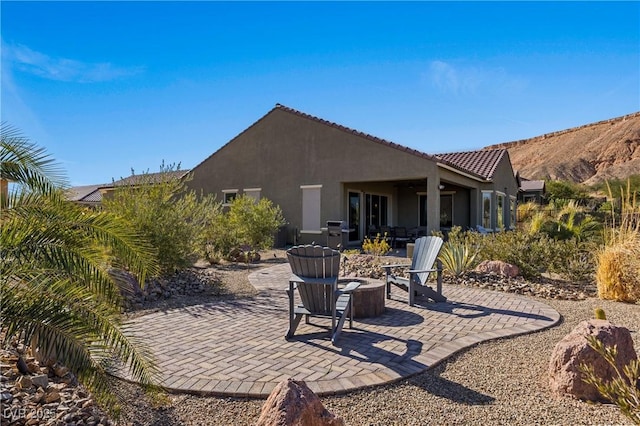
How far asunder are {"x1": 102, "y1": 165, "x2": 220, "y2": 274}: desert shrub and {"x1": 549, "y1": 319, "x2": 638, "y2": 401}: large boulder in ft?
23.0

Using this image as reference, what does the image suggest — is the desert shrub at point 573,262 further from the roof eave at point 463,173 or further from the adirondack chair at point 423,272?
the roof eave at point 463,173

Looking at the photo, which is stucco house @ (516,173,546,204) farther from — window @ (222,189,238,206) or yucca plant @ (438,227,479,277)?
yucca plant @ (438,227,479,277)

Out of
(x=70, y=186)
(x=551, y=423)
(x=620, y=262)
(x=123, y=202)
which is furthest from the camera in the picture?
(x=123, y=202)

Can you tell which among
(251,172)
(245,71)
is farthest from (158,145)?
(251,172)


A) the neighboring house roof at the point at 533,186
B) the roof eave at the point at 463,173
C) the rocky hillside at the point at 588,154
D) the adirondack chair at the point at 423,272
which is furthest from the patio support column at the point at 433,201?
the rocky hillside at the point at 588,154

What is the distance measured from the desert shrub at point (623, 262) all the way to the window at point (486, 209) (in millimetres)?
11391

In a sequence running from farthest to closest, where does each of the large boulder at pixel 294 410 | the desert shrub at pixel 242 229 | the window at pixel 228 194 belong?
the window at pixel 228 194 < the desert shrub at pixel 242 229 < the large boulder at pixel 294 410

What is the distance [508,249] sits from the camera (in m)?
9.15

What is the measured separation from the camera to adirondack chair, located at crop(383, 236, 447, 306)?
650 cm

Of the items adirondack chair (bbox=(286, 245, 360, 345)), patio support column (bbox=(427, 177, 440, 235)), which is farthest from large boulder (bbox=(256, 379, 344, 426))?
patio support column (bbox=(427, 177, 440, 235))

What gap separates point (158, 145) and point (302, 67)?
5.30 m


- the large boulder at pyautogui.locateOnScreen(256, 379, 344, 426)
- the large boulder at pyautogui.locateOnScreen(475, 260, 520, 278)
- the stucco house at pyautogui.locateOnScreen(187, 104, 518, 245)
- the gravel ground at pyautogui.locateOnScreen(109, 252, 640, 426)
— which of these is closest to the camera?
the large boulder at pyautogui.locateOnScreen(256, 379, 344, 426)

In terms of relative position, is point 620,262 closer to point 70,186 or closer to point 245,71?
point 70,186

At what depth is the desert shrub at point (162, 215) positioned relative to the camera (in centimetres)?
788
